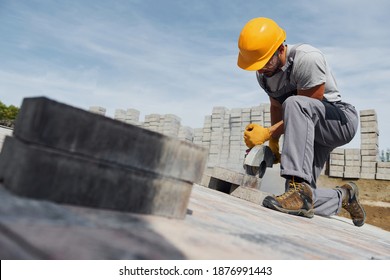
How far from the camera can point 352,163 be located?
9.98 m

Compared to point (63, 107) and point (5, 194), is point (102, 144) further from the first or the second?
point (5, 194)

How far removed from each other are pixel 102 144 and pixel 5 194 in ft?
0.98

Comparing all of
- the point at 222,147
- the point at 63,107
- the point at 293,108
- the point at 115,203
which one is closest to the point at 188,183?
the point at 115,203

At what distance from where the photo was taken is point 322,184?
1033 centimetres

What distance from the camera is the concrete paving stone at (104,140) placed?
3.05 feet

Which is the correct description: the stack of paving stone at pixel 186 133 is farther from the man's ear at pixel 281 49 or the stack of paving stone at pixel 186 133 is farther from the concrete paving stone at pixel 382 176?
the man's ear at pixel 281 49

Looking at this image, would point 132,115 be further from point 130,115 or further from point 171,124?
point 171,124

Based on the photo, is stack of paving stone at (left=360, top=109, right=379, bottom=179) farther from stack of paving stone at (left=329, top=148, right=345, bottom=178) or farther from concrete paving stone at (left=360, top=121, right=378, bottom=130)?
stack of paving stone at (left=329, top=148, right=345, bottom=178)

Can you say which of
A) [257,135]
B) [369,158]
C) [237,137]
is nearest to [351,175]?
[369,158]

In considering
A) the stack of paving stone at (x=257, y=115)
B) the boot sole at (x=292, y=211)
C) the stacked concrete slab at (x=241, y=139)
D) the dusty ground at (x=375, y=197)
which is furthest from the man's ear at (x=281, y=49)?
the dusty ground at (x=375, y=197)

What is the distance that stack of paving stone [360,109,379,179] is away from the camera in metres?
9.28

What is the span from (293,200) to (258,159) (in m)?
0.80

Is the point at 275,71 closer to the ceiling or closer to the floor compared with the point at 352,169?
closer to the ceiling

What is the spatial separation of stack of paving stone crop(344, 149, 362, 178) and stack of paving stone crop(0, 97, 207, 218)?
998 cm
